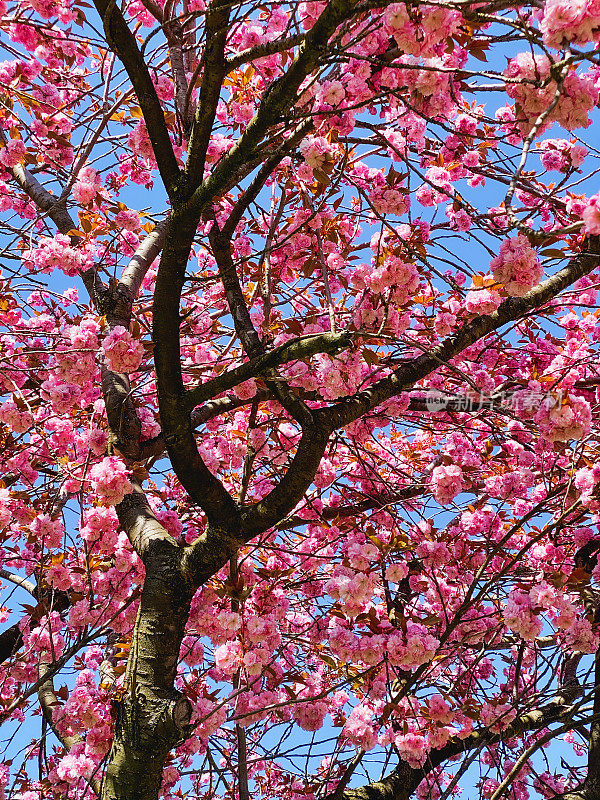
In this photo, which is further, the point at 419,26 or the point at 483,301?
the point at 483,301

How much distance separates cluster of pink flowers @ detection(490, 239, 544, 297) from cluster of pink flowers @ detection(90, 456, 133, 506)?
182 centimetres

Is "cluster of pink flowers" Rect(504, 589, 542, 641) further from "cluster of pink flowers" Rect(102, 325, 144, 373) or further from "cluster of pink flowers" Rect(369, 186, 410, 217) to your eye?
"cluster of pink flowers" Rect(102, 325, 144, 373)

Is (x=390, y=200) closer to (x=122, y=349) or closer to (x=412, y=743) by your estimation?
(x=122, y=349)

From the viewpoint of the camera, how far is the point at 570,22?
63.5 inches

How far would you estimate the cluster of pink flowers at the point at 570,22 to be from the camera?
1.59 meters

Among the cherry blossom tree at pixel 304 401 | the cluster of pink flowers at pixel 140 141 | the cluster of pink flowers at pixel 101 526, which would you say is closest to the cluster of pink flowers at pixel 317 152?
the cherry blossom tree at pixel 304 401

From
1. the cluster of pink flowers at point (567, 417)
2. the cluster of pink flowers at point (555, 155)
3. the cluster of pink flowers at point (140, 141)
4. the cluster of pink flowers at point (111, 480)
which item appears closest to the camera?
the cluster of pink flowers at point (567, 417)

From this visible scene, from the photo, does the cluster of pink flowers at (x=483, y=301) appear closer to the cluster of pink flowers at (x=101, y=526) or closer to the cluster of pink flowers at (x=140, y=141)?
the cluster of pink flowers at (x=140, y=141)

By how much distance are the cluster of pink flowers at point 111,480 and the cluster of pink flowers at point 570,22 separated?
2250mm

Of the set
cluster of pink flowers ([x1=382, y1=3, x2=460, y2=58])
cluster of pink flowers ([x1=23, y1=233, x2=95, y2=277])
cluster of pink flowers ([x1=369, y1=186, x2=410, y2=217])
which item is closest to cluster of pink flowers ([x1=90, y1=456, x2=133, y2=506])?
cluster of pink flowers ([x1=23, y1=233, x2=95, y2=277])

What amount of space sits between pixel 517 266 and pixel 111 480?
1.94 m

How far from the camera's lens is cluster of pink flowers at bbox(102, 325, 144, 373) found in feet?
9.01

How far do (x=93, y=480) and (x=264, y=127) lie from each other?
1.64 meters

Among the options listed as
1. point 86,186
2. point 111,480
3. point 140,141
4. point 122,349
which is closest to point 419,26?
point 140,141
